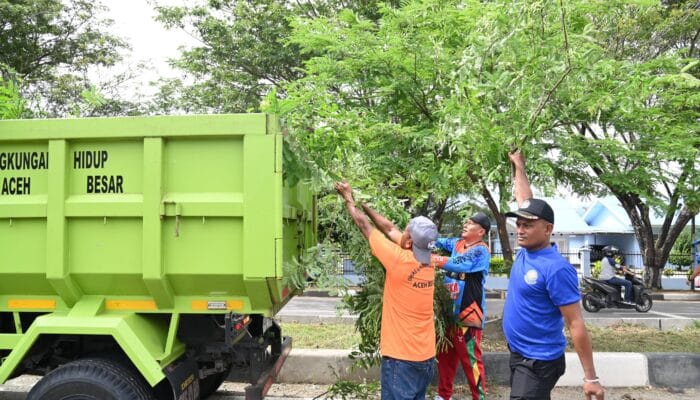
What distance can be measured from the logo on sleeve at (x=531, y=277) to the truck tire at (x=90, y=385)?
2.46 metres

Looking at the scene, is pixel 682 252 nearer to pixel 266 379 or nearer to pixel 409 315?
pixel 409 315

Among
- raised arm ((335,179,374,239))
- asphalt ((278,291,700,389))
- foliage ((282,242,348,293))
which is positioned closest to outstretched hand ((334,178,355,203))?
raised arm ((335,179,374,239))

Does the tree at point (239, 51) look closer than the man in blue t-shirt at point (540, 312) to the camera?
No

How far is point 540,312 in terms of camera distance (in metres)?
2.93

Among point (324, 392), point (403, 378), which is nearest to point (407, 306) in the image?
point (403, 378)

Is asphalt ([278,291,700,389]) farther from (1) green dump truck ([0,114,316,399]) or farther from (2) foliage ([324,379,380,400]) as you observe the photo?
(1) green dump truck ([0,114,316,399])

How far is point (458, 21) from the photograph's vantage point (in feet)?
17.8

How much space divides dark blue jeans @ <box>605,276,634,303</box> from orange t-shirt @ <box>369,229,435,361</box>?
10.3 meters

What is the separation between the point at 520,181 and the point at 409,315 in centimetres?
121

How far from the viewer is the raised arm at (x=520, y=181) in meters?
3.46

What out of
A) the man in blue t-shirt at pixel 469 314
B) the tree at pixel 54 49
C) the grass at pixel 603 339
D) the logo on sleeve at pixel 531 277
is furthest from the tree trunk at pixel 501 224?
the tree at pixel 54 49

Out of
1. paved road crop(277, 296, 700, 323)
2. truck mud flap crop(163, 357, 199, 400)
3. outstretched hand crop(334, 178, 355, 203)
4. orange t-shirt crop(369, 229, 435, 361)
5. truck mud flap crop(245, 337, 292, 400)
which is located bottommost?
paved road crop(277, 296, 700, 323)

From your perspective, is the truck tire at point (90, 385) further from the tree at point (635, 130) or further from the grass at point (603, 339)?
the tree at point (635, 130)

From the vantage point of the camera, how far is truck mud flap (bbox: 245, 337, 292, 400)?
136 inches
